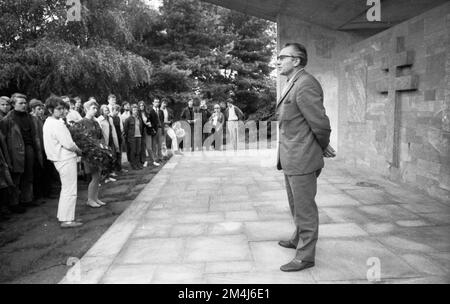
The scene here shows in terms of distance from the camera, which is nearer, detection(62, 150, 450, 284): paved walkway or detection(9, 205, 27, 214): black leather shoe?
detection(62, 150, 450, 284): paved walkway

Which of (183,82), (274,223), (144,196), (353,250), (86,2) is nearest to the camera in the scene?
(353,250)

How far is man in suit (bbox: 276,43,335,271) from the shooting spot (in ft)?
10.5

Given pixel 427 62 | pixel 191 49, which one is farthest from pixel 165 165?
pixel 191 49

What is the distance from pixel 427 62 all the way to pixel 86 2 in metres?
12.2

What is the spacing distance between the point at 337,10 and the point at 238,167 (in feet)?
14.0

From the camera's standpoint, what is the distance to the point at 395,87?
6.74m

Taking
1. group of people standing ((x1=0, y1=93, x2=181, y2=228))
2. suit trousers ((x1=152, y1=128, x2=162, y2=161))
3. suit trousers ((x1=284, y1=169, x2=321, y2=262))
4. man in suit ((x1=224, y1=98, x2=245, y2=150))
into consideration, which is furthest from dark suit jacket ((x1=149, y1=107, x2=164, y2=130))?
suit trousers ((x1=284, y1=169, x2=321, y2=262))

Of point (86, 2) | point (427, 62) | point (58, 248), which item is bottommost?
point (58, 248)

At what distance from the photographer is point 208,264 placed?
3.48m

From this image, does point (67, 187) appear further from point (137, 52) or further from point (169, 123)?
point (137, 52)

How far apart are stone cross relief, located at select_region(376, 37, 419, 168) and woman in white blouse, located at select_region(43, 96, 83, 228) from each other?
17.2 feet

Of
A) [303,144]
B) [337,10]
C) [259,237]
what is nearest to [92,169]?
[259,237]

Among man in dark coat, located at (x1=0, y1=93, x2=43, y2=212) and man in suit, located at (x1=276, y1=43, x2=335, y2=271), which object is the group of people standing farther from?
man in suit, located at (x1=276, y1=43, x2=335, y2=271)
